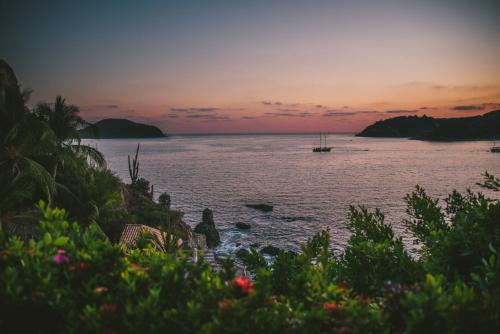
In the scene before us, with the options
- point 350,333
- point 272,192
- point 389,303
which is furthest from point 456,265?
point 272,192

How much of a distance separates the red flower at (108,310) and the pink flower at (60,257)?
0.68m

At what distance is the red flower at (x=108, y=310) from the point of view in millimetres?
2557

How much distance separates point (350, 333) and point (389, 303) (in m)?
0.46

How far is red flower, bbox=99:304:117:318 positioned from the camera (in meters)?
2.56

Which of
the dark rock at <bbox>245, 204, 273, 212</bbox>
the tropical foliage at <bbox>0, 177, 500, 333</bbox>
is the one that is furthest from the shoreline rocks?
the tropical foliage at <bbox>0, 177, 500, 333</bbox>

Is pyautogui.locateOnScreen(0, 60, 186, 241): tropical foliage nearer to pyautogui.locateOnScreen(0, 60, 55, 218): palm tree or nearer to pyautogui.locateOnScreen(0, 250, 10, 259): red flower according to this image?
pyautogui.locateOnScreen(0, 60, 55, 218): palm tree

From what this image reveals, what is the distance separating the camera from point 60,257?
2936 mm

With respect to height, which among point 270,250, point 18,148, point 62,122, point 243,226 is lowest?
point 270,250

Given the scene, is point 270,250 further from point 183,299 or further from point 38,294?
point 38,294

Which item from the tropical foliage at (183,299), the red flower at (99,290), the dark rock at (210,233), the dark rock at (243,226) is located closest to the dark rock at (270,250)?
the dark rock at (210,233)

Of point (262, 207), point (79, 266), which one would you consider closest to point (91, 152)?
point (79, 266)

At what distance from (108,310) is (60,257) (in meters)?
Result: 0.77

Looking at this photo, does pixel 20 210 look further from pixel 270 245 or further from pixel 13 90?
pixel 270 245

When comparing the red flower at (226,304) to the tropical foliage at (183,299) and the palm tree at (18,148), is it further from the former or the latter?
the palm tree at (18,148)
